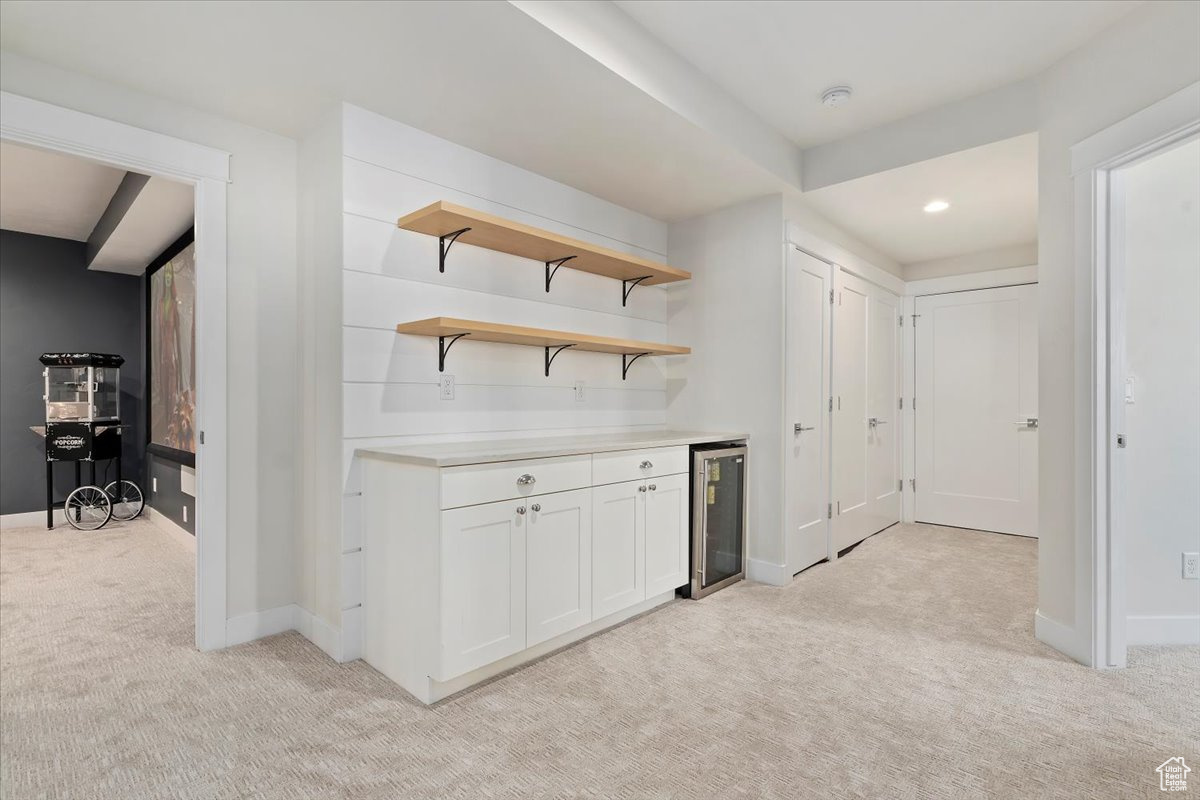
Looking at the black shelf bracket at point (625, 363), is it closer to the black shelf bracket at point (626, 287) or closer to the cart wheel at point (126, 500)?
the black shelf bracket at point (626, 287)

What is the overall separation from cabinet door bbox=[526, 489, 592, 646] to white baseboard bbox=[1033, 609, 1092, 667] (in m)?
2.04

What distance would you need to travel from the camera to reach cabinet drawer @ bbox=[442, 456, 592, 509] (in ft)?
6.77

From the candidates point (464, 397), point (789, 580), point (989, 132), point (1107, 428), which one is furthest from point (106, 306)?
point (1107, 428)

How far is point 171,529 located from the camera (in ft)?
15.1

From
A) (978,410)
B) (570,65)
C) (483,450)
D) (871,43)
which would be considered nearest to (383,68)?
(570,65)

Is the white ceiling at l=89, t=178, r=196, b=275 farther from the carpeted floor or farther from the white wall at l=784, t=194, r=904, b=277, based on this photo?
the white wall at l=784, t=194, r=904, b=277

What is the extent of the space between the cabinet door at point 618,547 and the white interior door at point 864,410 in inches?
73.1

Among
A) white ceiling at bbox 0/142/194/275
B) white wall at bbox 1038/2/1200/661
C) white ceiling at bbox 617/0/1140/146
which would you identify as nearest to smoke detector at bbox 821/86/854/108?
white ceiling at bbox 617/0/1140/146

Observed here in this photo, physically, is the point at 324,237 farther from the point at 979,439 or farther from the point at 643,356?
the point at 979,439

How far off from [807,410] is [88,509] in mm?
5987

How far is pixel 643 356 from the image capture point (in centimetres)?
381

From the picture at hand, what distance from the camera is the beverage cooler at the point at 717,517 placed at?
3.20 m

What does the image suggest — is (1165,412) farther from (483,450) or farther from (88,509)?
(88,509)

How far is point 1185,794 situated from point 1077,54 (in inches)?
106
